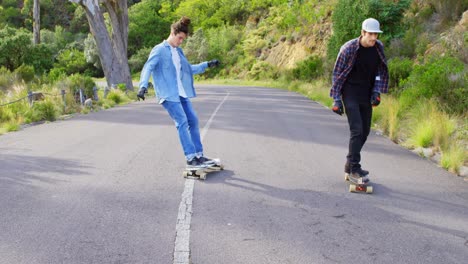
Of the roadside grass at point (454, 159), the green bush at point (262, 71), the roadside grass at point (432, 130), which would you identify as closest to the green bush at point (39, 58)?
the roadside grass at point (432, 130)

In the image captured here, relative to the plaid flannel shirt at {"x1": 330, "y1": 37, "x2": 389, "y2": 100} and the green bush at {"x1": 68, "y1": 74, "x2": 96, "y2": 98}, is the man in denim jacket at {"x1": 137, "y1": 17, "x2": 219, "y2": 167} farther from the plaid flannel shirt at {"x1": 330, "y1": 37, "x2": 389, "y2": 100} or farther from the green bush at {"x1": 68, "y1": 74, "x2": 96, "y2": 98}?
the green bush at {"x1": 68, "y1": 74, "x2": 96, "y2": 98}

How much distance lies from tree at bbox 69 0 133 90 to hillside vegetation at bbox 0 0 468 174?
1.46m

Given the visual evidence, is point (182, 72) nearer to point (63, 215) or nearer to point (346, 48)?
point (346, 48)

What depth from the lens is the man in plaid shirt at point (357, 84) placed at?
5.95m

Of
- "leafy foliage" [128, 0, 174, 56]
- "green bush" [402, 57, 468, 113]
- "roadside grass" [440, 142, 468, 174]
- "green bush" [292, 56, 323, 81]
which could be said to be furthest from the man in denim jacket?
"leafy foliage" [128, 0, 174, 56]

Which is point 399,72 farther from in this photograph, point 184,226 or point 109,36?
point 109,36

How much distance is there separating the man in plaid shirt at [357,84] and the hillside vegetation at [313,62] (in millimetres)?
1902

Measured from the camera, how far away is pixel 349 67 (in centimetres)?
595

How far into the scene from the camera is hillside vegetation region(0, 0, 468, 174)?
406 inches

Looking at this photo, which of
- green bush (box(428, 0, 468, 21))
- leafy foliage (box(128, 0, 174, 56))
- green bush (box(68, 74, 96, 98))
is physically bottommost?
green bush (box(68, 74, 96, 98))

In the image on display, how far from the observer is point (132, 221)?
A: 4.65m

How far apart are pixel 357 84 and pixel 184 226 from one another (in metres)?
2.98

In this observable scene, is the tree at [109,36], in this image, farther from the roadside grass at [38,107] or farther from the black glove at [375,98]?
the black glove at [375,98]

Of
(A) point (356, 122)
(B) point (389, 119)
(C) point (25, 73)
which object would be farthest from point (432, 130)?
(C) point (25, 73)
